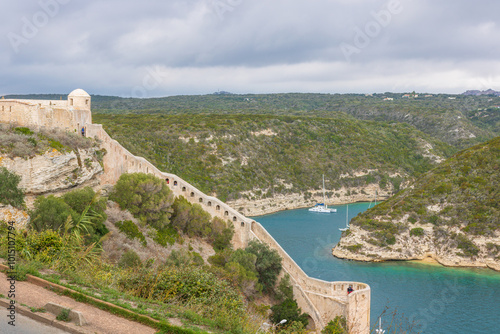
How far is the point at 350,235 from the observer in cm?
4525

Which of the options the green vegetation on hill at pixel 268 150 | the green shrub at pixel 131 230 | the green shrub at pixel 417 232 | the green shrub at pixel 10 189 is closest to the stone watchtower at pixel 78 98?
the green shrub at pixel 10 189

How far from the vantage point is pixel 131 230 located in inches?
903

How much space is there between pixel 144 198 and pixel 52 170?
522 centimetres

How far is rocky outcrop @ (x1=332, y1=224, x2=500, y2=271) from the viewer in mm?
41688

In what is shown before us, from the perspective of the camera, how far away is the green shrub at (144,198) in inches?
969

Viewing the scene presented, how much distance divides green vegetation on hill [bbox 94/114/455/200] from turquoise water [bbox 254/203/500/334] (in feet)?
61.3

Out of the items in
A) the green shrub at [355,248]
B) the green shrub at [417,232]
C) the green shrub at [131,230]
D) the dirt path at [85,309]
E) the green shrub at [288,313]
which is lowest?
the green shrub at [355,248]

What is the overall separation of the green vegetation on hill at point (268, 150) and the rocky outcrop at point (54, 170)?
119ft

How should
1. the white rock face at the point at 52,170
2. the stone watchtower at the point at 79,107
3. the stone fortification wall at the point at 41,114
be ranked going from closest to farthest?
the white rock face at the point at 52,170
the stone fortification wall at the point at 41,114
the stone watchtower at the point at 79,107

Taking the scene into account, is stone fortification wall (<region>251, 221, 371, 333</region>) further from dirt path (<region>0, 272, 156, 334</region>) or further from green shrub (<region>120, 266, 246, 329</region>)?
dirt path (<region>0, 272, 156, 334</region>)

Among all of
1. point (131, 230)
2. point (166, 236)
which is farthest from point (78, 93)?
point (166, 236)

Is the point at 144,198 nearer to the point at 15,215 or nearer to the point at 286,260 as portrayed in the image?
the point at 15,215

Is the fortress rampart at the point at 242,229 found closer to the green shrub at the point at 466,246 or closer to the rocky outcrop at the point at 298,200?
the green shrub at the point at 466,246

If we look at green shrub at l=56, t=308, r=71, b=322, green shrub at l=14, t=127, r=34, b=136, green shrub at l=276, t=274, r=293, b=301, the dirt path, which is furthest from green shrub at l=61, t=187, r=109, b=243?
green shrub at l=56, t=308, r=71, b=322
